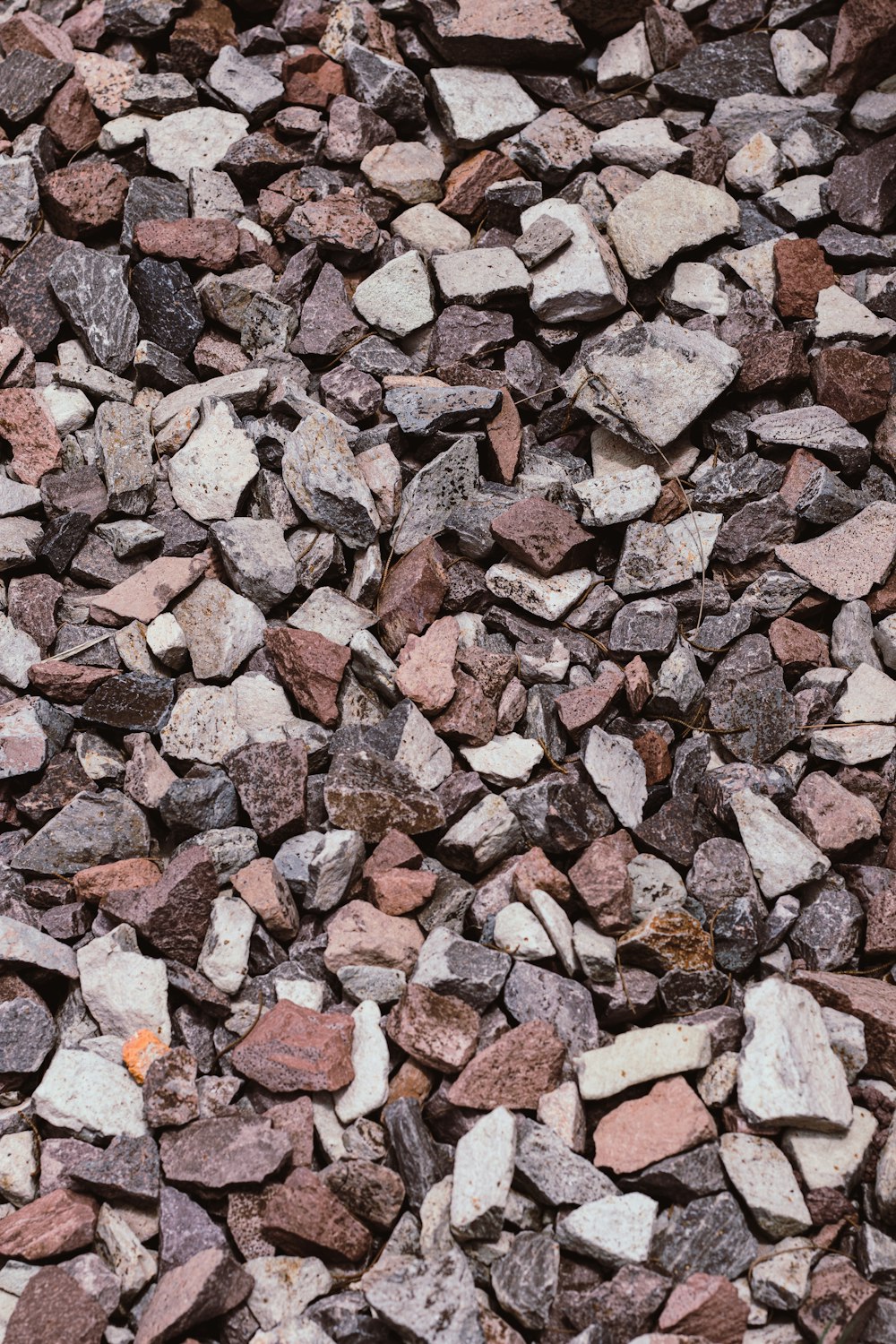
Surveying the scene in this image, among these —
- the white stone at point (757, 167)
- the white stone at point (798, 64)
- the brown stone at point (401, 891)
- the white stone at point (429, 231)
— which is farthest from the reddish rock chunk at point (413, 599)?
the white stone at point (798, 64)

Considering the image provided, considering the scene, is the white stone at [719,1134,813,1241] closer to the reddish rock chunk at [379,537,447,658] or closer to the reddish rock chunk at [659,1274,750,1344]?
the reddish rock chunk at [659,1274,750,1344]

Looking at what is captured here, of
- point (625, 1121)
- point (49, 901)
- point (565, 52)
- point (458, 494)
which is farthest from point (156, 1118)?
point (565, 52)

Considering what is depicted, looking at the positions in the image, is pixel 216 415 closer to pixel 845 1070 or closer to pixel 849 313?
pixel 849 313

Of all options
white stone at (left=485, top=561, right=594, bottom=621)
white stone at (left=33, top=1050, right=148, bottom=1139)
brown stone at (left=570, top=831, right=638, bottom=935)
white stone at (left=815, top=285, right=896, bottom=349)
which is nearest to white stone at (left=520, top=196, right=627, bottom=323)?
white stone at (left=815, top=285, right=896, bottom=349)

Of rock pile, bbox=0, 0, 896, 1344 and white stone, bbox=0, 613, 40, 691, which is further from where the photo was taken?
white stone, bbox=0, 613, 40, 691

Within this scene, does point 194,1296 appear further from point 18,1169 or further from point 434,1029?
point 434,1029

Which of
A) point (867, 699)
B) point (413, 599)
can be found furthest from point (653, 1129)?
point (413, 599)

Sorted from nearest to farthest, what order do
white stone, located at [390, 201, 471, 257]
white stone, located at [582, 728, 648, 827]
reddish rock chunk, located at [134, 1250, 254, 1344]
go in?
1. reddish rock chunk, located at [134, 1250, 254, 1344]
2. white stone, located at [582, 728, 648, 827]
3. white stone, located at [390, 201, 471, 257]
